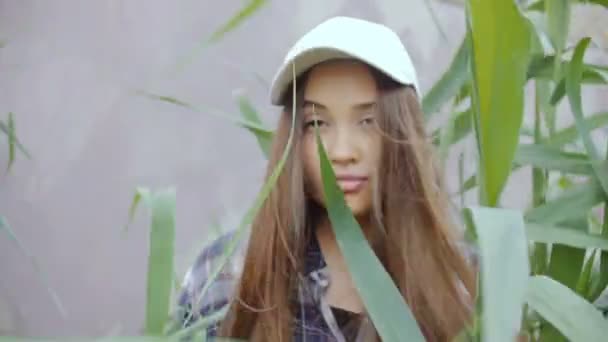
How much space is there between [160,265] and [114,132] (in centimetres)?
119

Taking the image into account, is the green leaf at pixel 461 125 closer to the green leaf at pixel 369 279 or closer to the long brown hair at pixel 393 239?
the long brown hair at pixel 393 239

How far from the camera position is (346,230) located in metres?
0.35

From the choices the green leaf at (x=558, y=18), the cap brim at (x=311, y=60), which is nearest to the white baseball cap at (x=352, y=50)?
the cap brim at (x=311, y=60)

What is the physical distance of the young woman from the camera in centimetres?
53

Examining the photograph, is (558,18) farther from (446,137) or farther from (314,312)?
(314,312)

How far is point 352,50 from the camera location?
54 cm

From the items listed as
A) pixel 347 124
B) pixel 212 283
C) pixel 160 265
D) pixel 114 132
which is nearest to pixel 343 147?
pixel 347 124

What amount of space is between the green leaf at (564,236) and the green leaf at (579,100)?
0.03 m

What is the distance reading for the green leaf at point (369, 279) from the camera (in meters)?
0.33

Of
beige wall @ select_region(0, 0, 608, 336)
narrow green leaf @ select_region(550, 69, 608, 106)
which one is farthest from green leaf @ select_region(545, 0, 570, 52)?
beige wall @ select_region(0, 0, 608, 336)

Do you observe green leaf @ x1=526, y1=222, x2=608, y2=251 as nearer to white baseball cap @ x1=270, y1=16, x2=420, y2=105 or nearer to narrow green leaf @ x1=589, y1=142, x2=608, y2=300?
narrow green leaf @ x1=589, y1=142, x2=608, y2=300

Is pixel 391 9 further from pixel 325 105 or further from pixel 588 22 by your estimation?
pixel 325 105

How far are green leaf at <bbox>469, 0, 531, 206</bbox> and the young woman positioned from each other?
0.60ft

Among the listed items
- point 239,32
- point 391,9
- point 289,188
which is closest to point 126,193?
point 239,32
